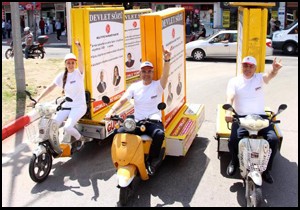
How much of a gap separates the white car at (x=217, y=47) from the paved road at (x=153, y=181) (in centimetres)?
983

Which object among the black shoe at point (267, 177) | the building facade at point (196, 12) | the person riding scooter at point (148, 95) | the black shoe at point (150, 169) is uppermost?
the building facade at point (196, 12)

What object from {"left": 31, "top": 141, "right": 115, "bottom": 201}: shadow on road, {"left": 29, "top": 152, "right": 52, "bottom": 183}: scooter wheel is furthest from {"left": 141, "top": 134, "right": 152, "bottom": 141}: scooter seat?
{"left": 29, "top": 152, "right": 52, "bottom": 183}: scooter wheel

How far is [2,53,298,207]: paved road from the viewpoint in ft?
16.3

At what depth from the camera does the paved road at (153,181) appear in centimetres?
495

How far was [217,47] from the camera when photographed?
684 inches

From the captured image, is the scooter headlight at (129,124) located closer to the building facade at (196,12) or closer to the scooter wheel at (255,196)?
A: the scooter wheel at (255,196)

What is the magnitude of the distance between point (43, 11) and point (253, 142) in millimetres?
33808

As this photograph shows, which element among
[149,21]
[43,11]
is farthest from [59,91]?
[43,11]

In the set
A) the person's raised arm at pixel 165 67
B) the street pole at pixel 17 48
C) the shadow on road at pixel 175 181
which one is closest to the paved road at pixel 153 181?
the shadow on road at pixel 175 181

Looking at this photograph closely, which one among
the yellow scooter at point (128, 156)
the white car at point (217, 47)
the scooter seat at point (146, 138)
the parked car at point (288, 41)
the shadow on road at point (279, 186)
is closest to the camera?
the yellow scooter at point (128, 156)

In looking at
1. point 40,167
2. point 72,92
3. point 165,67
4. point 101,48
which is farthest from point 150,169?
point 101,48

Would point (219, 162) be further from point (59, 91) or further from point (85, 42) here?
point (59, 91)

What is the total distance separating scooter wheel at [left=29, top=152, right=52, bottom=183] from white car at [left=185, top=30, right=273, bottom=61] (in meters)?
12.7

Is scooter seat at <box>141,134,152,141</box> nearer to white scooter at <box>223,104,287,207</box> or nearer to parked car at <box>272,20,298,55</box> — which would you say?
white scooter at <box>223,104,287,207</box>
